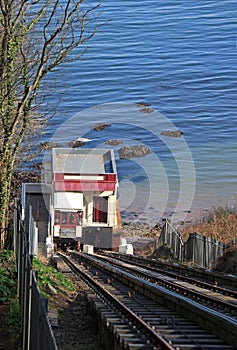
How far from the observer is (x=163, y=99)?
81500mm

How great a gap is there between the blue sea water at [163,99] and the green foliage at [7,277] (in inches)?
334

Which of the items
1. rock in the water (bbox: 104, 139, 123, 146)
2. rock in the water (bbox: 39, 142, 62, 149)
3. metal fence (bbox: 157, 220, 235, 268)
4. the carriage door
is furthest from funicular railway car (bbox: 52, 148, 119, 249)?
rock in the water (bbox: 104, 139, 123, 146)

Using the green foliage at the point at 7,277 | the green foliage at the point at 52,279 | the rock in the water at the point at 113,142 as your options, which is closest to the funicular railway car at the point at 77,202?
the green foliage at the point at 52,279

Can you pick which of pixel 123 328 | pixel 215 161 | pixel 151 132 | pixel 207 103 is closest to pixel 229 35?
pixel 207 103

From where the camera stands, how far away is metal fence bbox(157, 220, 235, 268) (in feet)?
82.8

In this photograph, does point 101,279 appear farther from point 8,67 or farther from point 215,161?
point 215,161

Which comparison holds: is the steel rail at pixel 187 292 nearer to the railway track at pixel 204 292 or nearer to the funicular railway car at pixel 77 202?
the railway track at pixel 204 292

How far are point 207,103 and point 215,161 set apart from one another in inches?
846

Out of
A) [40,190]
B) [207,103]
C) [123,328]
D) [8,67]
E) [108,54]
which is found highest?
[108,54]

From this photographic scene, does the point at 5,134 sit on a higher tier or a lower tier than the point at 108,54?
lower

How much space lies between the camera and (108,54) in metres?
101

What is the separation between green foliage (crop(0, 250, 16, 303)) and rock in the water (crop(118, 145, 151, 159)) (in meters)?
41.3

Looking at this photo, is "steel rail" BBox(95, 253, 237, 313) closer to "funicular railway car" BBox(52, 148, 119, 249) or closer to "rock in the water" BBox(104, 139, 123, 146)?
"funicular railway car" BBox(52, 148, 119, 249)

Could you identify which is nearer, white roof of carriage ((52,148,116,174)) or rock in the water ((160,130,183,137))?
white roof of carriage ((52,148,116,174))
